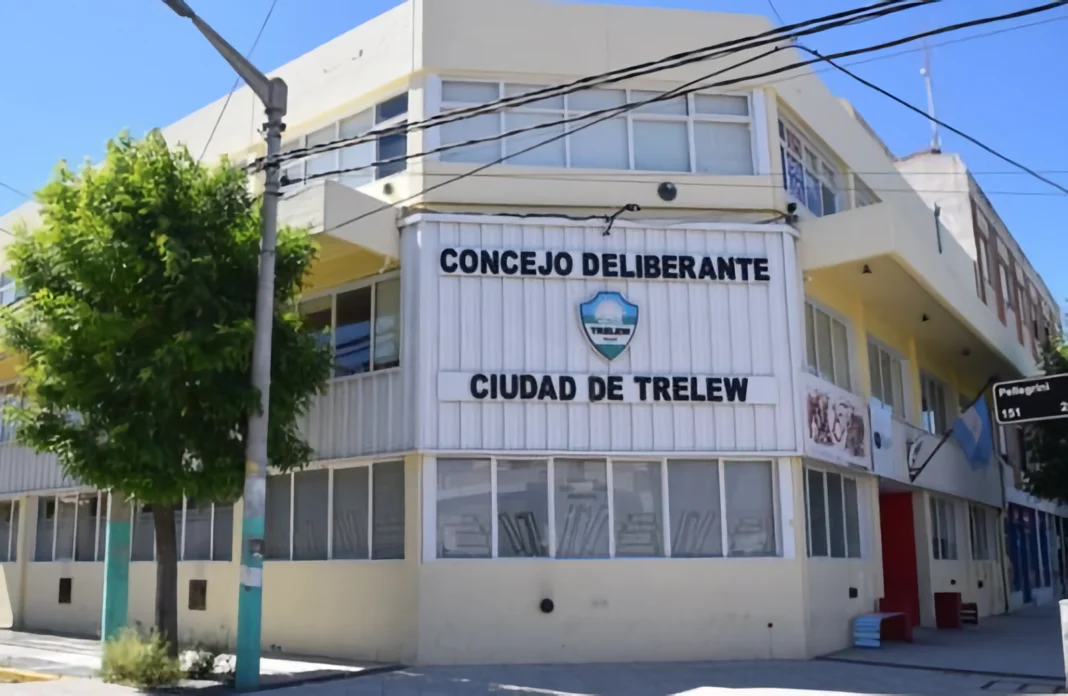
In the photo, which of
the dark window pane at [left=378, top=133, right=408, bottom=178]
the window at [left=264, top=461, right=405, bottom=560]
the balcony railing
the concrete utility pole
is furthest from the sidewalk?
the dark window pane at [left=378, top=133, right=408, bottom=178]

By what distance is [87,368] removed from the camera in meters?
11.8

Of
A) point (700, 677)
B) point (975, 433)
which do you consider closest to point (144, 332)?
point (700, 677)

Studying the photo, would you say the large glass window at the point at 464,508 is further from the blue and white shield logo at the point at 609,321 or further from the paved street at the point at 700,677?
the blue and white shield logo at the point at 609,321

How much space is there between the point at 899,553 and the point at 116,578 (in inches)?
571

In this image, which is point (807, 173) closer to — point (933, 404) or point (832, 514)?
point (832, 514)

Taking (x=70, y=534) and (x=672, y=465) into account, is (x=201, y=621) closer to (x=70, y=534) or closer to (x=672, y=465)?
(x=70, y=534)

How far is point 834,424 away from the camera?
52.0 ft

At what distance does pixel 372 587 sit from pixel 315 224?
5.02 m

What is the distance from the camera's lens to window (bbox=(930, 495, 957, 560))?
70.3 feet

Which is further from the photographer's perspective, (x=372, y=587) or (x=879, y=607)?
(x=879, y=607)

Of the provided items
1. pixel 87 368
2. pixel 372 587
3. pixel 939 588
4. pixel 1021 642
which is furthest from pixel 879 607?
pixel 87 368

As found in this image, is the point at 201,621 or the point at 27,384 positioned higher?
the point at 27,384

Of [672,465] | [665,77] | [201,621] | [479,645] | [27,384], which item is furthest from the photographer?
[201,621]

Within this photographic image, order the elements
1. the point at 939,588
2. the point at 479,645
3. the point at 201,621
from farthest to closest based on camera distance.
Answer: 1. the point at 939,588
2. the point at 201,621
3. the point at 479,645
